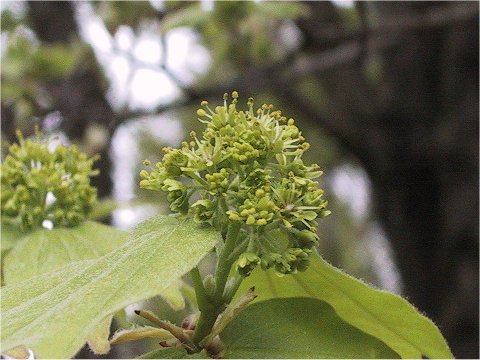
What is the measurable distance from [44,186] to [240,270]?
59 cm

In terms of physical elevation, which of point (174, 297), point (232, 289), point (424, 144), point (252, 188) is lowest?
point (424, 144)

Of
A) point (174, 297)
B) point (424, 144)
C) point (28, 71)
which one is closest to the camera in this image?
point (174, 297)

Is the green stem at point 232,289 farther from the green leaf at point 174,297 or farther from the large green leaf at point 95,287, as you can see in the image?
the green leaf at point 174,297

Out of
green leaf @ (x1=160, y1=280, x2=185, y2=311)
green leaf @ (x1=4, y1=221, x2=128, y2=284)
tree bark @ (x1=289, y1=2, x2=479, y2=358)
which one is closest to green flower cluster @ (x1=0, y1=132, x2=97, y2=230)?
green leaf @ (x1=4, y1=221, x2=128, y2=284)

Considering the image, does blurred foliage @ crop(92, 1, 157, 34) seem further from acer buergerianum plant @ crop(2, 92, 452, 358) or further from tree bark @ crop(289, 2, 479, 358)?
acer buergerianum plant @ crop(2, 92, 452, 358)

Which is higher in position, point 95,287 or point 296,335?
point 95,287

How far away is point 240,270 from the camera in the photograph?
2.90 feet

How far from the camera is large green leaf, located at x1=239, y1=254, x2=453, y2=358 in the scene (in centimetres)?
98

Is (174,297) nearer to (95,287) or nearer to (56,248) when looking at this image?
(56,248)

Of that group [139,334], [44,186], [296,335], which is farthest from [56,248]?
[296,335]

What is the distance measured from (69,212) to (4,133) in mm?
1399

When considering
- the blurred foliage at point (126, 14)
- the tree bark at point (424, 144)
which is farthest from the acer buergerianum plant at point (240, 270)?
the tree bark at point (424, 144)

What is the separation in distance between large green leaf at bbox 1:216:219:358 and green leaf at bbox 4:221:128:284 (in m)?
0.26

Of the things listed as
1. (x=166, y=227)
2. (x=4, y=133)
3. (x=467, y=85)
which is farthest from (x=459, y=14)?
(x=166, y=227)
